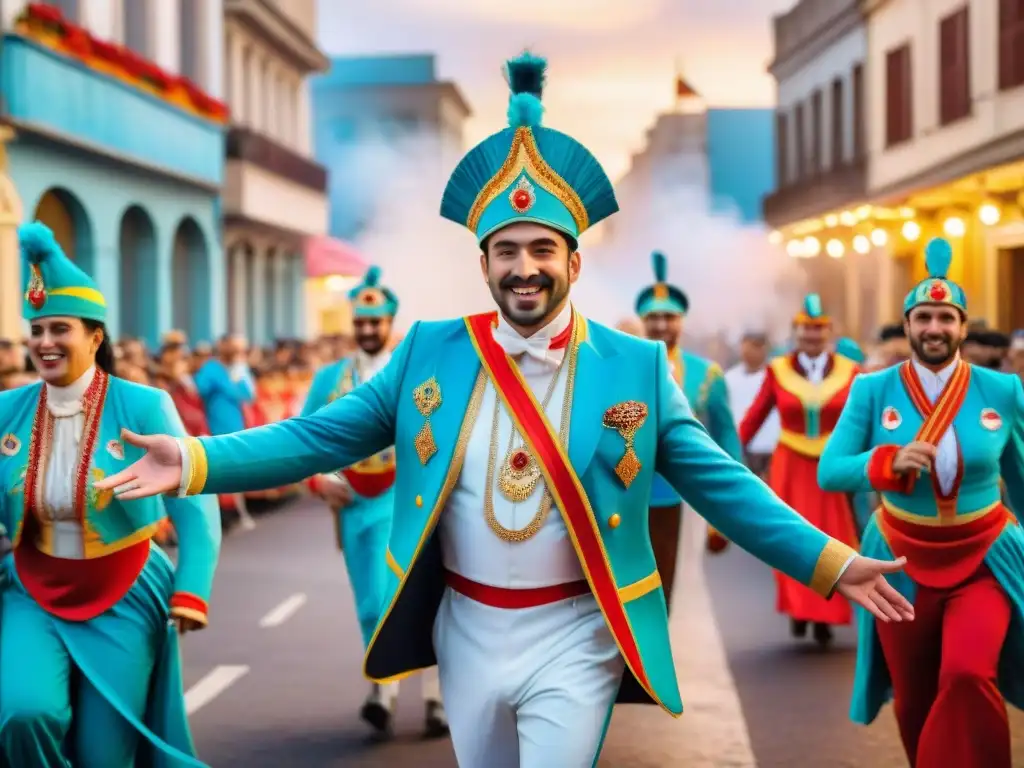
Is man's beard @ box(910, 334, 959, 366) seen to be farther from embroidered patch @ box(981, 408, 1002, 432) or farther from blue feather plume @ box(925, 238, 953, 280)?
blue feather plume @ box(925, 238, 953, 280)

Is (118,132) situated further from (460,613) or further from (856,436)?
(460,613)

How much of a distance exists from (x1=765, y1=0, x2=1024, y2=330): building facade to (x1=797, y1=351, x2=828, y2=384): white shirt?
9811 millimetres

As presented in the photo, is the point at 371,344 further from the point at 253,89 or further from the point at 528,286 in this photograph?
the point at 253,89

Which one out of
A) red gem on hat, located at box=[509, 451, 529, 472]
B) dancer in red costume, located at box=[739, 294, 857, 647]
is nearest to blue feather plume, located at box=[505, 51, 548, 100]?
red gem on hat, located at box=[509, 451, 529, 472]

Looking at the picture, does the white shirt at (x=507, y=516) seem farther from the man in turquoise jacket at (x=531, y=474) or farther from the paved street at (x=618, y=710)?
the paved street at (x=618, y=710)

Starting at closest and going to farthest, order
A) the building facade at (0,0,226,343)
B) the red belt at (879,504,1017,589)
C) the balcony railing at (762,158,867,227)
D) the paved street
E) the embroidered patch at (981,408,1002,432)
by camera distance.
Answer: the red belt at (879,504,1017,589), the embroidered patch at (981,408,1002,432), the paved street, the building facade at (0,0,226,343), the balcony railing at (762,158,867,227)

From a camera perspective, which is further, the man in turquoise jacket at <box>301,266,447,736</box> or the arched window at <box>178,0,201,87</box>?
the arched window at <box>178,0,201,87</box>

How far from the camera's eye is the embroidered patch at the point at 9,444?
5.68 metres

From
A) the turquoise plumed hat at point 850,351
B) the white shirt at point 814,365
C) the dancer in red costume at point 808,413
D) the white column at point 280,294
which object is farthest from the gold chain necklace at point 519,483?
the white column at point 280,294

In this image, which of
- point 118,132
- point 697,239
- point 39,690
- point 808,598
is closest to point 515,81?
point 39,690

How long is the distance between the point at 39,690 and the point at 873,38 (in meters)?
27.6

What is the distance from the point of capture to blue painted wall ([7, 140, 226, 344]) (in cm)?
2292

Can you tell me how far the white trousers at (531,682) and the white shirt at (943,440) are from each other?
2.26 m

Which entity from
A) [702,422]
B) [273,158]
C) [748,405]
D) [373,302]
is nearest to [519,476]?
[702,422]
